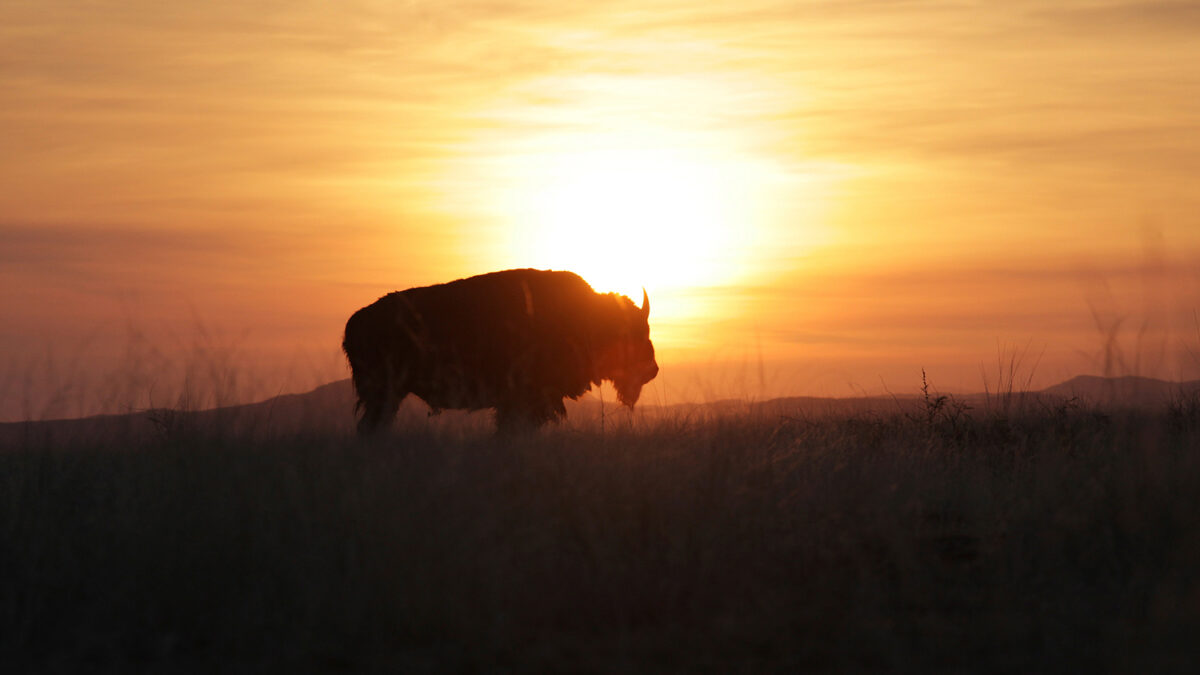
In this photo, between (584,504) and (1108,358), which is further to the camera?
(1108,358)

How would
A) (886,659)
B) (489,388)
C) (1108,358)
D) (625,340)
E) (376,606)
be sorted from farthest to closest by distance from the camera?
1. (625,340)
2. (489,388)
3. (1108,358)
4. (376,606)
5. (886,659)

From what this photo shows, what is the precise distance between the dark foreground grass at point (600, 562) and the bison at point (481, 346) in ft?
11.7

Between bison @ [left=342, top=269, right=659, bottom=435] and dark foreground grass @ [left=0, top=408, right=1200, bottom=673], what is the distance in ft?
11.7

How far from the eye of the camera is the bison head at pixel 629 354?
12328 mm

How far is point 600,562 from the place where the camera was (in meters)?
5.37

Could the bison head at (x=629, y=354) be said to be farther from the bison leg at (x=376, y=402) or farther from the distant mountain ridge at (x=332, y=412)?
the bison leg at (x=376, y=402)

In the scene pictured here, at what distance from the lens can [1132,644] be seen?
452 cm

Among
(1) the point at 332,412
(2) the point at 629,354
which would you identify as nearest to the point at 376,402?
(1) the point at 332,412

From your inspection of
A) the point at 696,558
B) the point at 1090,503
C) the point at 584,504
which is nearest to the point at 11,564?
the point at 584,504

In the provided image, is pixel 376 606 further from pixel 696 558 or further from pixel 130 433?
pixel 130 433

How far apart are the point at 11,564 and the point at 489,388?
20.1ft

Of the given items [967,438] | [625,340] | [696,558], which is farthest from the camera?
[625,340]

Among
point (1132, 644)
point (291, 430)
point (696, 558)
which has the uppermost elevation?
point (291, 430)

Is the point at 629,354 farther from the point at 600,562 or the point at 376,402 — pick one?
the point at 600,562
